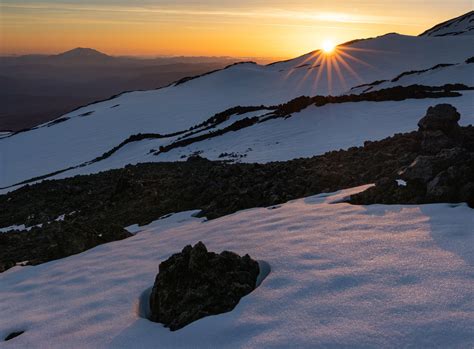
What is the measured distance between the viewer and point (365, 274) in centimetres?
579

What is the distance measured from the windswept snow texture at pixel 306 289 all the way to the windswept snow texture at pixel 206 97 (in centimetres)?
4015

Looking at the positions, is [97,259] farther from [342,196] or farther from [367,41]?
[367,41]

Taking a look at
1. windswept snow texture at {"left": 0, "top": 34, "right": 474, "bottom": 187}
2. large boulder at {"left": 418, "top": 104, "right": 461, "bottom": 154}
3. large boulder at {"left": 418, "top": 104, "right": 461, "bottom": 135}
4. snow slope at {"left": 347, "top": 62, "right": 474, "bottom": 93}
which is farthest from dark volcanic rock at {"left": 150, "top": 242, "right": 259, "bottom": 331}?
windswept snow texture at {"left": 0, "top": 34, "right": 474, "bottom": 187}

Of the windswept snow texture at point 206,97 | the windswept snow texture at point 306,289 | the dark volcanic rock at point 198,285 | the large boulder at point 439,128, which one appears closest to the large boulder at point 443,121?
the large boulder at point 439,128

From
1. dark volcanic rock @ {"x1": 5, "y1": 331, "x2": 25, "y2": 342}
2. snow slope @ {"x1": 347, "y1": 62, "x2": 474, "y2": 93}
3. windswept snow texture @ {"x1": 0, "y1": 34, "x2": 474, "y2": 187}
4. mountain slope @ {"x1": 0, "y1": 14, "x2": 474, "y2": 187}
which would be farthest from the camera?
windswept snow texture @ {"x1": 0, "y1": 34, "x2": 474, "y2": 187}

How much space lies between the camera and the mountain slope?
171ft

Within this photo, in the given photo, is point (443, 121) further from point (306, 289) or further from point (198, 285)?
point (198, 285)

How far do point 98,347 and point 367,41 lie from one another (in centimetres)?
9658

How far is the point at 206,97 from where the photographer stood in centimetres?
7488

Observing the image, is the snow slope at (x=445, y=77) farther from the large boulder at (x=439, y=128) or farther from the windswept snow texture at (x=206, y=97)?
the large boulder at (x=439, y=128)

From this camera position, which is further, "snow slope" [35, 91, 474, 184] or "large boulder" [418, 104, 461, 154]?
"snow slope" [35, 91, 474, 184]

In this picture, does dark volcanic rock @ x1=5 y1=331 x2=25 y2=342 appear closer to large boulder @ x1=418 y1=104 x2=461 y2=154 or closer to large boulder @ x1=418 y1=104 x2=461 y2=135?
large boulder @ x1=418 y1=104 x2=461 y2=154

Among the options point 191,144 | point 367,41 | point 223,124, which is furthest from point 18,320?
point 367,41

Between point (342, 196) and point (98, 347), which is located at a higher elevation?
point (342, 196)
